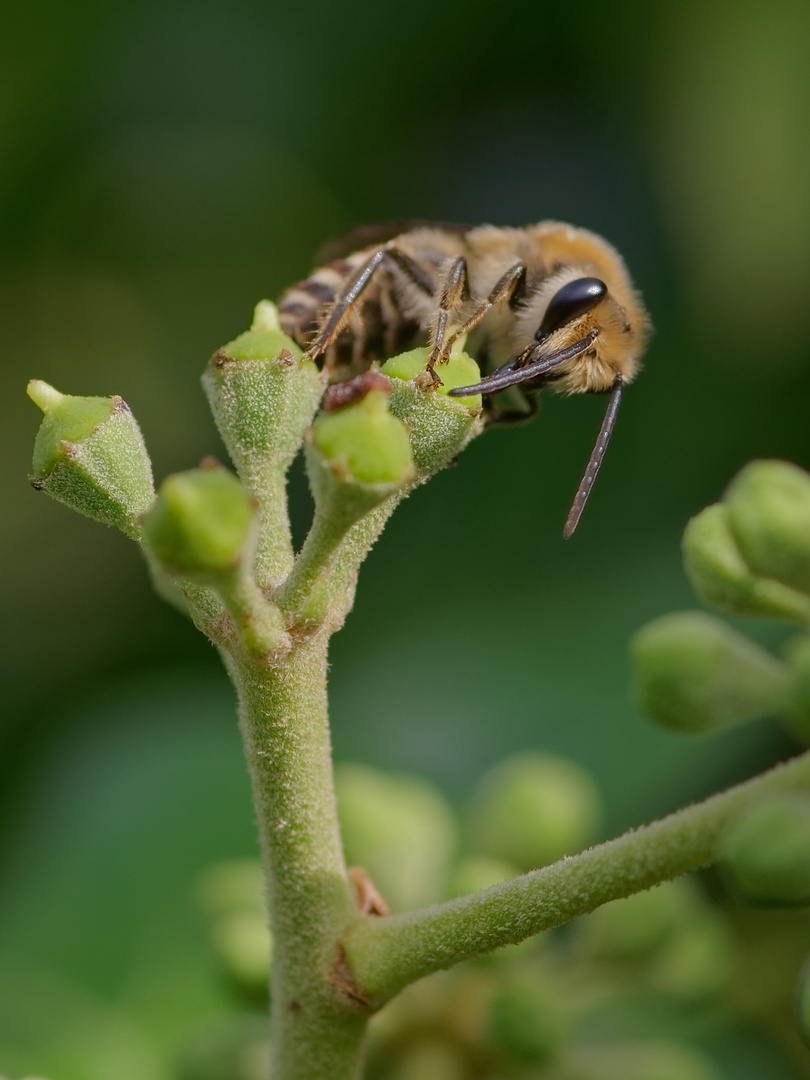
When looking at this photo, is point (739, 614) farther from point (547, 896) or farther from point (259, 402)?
point (259, 402)

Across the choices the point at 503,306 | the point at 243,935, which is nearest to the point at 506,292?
the point at 503,306

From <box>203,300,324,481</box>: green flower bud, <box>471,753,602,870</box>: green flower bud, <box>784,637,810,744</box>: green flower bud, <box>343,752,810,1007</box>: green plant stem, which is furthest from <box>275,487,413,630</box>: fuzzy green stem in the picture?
<box>471,753,602,870</box>: green flower bud

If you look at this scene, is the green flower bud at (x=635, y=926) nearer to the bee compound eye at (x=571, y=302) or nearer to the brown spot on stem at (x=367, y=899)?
the brown spot on stem at (x=367, y=899)

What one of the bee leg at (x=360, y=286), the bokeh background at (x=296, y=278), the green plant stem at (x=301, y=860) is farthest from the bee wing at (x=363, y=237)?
the green plant stem at (x=301, y=860)

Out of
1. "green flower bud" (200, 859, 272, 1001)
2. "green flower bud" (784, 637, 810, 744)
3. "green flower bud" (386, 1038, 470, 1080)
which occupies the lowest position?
"green flower bud" (386, 1038, 470, 1080)

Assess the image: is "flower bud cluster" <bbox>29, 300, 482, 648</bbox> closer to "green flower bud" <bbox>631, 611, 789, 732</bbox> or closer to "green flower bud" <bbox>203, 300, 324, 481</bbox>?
"green flower bud" <bbox>203, 300, 324, 481</bbox>
